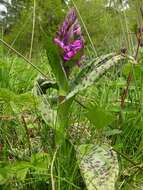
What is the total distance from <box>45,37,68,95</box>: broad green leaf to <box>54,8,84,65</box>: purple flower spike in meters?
0.01

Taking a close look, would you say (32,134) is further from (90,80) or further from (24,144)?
(90,80)

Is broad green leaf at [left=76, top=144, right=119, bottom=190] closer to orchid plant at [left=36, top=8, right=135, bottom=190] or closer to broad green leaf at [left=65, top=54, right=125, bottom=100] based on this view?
orchid plant at [left=36, top=8, right=135, bottom=190]

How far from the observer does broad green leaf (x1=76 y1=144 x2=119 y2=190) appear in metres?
0.92

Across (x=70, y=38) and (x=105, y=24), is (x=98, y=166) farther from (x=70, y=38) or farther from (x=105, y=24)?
(x=105, y=24)

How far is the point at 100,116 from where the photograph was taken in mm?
986

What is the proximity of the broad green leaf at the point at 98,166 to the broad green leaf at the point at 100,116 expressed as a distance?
6cm

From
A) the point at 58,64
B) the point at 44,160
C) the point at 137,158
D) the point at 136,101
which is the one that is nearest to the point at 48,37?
the point at 58,64

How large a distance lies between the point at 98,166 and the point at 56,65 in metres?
0.23

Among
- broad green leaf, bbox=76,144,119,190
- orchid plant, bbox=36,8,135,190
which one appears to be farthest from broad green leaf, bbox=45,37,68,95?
broad green leaf, bbox=76,144,119,190

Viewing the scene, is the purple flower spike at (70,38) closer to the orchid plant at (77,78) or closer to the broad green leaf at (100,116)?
Result: the orchid plant at (77,78)

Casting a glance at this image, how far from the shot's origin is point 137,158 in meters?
1.19

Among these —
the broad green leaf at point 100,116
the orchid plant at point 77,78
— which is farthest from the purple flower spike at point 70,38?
the broad green leaf at point 100,116

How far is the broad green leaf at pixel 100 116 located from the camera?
977mm

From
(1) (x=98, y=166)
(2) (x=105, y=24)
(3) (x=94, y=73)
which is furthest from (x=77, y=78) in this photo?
(2) (x=105, y=24)
